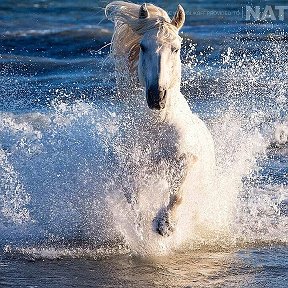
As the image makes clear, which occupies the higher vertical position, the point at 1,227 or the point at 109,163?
the point at 109,163

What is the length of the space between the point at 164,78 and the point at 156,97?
0.14 metres

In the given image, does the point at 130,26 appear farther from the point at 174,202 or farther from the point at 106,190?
the point at 174,202

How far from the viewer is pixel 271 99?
1062cm

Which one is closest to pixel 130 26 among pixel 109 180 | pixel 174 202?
pixel 109 180

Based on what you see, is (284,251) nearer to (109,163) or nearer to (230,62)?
(109,163)

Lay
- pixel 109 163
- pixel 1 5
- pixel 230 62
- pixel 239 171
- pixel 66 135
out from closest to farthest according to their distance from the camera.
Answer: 1. pixel 109 163
2. pixel 239 171
3. pixel 66 135
4. pixel 230 62
5. pixel 1 5

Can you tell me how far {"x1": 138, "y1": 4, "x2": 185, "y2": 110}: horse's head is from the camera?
5266 millimetres

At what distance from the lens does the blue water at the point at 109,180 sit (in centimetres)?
539

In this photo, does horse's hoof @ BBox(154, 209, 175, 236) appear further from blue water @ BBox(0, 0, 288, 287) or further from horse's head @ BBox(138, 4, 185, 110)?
horse's head @ BBox(138, 4, 185, 110)

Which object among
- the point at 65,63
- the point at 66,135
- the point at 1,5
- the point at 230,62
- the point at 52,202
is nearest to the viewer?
the point at 52,202

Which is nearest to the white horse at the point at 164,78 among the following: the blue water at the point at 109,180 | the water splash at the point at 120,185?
the water splash at the point at 120,185

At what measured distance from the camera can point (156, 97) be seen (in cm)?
525

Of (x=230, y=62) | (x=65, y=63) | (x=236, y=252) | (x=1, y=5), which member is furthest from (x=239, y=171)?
(x=1, y=5)

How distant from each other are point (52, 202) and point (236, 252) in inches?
61.6
